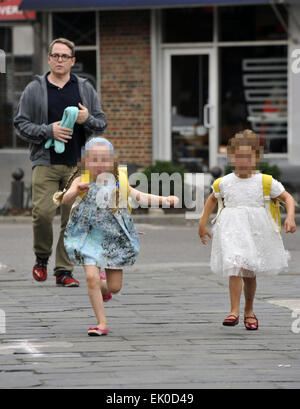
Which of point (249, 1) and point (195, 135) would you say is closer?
point (249, 1)

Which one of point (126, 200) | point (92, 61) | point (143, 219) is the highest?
point (92, 61)

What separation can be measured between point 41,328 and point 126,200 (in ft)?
3.37

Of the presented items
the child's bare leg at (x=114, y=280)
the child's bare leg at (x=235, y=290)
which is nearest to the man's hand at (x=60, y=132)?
the child's bare leg at (x=114, y=280)

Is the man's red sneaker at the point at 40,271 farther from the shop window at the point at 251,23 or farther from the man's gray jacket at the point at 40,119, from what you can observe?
the shop window at the point at 251,23

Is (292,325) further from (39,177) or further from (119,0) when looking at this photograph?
(119,0)

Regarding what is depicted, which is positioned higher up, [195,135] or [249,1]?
[249,1]

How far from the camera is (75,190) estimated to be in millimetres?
6398

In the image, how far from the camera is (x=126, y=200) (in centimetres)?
660

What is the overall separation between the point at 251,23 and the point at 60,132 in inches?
404

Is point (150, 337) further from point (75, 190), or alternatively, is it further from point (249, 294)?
point (75, 190)

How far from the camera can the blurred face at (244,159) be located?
6.66 metres

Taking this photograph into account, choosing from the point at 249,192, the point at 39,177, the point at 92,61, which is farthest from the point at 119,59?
the point at 249,192

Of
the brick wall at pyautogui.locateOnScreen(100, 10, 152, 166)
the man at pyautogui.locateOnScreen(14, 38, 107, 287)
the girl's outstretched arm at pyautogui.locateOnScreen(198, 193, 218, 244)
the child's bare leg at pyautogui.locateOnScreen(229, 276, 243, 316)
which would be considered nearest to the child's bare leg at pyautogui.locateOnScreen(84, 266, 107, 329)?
the girl's outstretched arm at pyautogui.locateOnScreen(198, 193, 218, 244)

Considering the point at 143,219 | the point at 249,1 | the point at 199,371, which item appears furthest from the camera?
the point at 249,1
